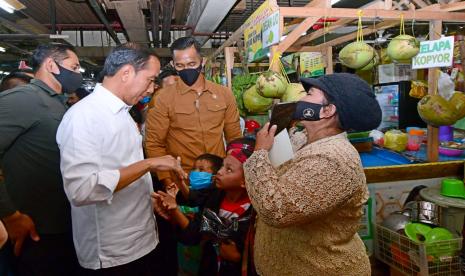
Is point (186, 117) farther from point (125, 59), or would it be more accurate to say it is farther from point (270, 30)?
point (125, 59)

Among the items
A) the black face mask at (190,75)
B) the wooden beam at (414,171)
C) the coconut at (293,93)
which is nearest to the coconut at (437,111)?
the wooden beam at (414,171)

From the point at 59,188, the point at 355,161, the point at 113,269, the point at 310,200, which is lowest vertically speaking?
the point at 113,269

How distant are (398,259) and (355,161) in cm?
195

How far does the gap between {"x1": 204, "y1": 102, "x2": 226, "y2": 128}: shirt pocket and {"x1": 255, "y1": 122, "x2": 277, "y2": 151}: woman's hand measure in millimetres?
1436

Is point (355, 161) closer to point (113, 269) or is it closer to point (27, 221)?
point (113, 269)

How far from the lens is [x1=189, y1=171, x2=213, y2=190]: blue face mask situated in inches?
95.8

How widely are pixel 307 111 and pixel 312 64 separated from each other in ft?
10.6

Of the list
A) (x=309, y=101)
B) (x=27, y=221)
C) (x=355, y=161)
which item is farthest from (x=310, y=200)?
(x=27, y=221)

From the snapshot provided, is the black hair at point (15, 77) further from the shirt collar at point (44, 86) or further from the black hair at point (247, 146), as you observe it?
the black hair at point (247, 146)

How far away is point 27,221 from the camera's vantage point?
199 centimetres

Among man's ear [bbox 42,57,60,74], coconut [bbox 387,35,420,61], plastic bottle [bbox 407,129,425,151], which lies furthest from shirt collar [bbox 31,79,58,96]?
Result: plastic bottle [bbox 407,129,425,151]

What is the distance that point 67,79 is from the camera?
8.27 feet

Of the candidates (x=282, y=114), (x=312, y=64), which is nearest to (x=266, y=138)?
(x=282, y=114)

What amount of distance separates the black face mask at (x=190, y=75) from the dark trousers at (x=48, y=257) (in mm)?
1411
